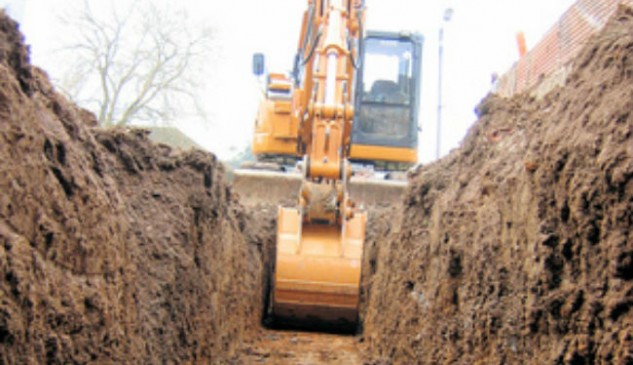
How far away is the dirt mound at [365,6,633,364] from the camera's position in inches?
71.1

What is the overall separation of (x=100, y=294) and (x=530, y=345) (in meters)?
1.65

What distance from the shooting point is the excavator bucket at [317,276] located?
745cm

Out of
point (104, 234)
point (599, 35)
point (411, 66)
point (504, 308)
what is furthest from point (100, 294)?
point (411, 66)

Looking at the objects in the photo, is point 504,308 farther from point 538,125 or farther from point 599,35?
point 599,35

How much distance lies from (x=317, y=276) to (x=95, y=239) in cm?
500

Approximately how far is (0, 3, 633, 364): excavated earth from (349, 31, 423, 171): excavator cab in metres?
6.07

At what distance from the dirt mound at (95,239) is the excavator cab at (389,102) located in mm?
6381

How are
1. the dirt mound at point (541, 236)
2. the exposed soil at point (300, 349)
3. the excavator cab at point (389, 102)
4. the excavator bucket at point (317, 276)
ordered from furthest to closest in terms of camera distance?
the excavator cab at point (389, 102) < the excavator bucket at point (317, 276) < the exposed soil at point (300, 349) < the dirt mound at point (541, 236)

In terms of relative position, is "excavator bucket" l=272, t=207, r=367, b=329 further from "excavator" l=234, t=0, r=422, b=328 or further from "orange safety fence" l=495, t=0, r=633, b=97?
"orange safety fence" l=495, t=0, r=633, b=97

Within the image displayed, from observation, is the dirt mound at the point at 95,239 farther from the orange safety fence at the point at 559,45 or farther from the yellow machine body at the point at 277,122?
the yellow machine body at the point at 277,122

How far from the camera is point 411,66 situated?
1102 centimetres

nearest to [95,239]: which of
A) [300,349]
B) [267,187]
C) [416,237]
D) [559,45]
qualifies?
[416,237]

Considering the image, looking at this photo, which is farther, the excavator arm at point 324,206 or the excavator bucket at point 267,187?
the excavator bucket at point 267,187

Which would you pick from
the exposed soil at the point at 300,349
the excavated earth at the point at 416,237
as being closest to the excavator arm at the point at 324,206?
the exposed soil at the point at 300,349
